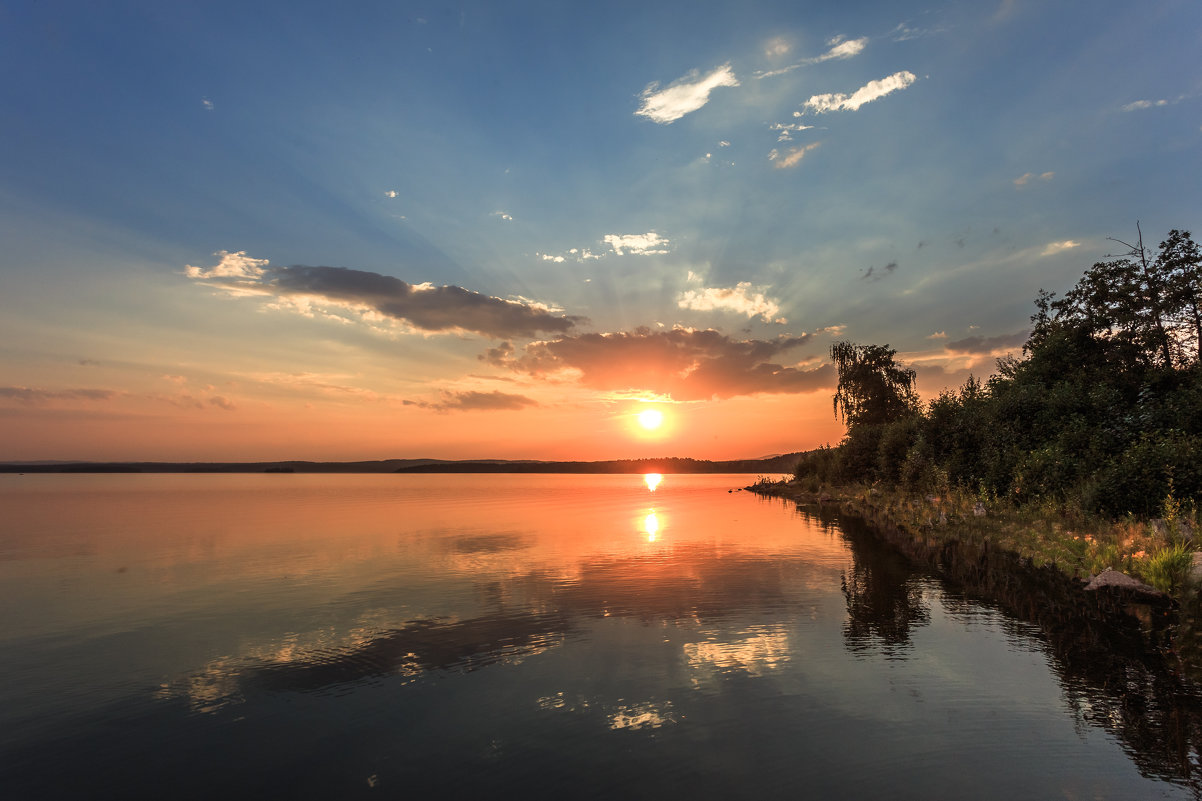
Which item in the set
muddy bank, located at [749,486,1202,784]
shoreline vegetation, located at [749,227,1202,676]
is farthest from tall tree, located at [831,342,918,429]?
muddy bank, located at [749,486,1202,784]

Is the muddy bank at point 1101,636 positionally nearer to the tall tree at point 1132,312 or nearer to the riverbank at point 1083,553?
the riverbank at point 1083,553

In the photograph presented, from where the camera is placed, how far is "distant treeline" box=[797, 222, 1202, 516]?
25234 millimetres

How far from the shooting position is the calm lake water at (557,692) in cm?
859

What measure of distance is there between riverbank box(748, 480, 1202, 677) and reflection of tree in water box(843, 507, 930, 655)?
2027mm

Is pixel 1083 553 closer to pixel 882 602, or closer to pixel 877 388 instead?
pixel 882 602

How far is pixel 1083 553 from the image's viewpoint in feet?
70.2

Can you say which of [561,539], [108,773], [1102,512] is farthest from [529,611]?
[1102,512]

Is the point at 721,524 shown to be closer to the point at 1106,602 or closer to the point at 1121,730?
the point at 1106,602

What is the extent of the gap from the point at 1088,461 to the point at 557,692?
3148 centimetres

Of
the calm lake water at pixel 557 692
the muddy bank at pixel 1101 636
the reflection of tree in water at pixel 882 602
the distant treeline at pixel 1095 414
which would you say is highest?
the distant treeline at pixel 1095 414

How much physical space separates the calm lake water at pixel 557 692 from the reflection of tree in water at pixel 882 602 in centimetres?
15

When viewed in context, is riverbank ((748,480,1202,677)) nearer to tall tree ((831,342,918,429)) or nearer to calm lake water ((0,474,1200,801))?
calm lake water ((0,474,1200,801))

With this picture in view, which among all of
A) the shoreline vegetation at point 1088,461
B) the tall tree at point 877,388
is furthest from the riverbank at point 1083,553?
the tall tree at point 877,388

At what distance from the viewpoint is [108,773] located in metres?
8.98
